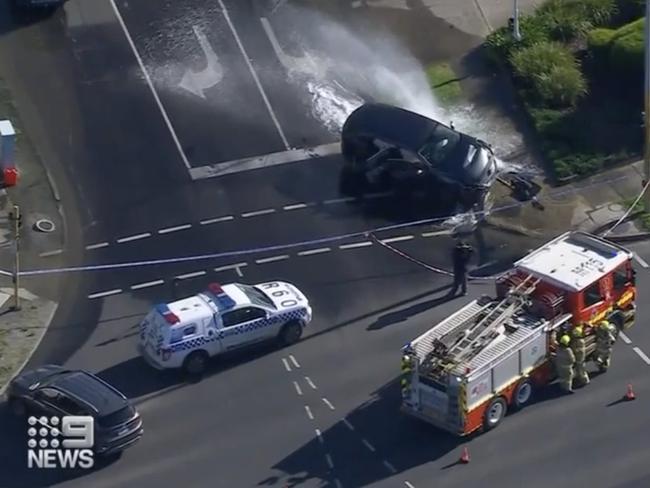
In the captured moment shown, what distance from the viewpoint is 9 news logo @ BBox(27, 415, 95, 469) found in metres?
34.9

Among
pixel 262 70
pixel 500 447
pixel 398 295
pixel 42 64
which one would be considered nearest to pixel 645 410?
pixel 500 447

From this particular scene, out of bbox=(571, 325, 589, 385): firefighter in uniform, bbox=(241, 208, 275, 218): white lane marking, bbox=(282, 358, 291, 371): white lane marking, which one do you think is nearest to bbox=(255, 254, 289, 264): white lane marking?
bbox=(241, 208, 275, 218): white lane marking

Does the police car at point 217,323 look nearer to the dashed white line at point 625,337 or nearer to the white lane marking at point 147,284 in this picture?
the white lane marking at point 147,284

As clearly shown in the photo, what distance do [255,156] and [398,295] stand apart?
7.54 m

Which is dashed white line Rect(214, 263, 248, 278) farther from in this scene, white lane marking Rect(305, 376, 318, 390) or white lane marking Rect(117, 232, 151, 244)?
white lane marking Rect(305, 376, 318, 390)

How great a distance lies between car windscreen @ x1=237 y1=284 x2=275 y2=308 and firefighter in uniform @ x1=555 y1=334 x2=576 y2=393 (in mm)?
6826

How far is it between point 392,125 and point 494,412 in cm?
1190

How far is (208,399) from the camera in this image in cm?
3731

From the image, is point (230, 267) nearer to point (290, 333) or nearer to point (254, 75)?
point (290, 333)

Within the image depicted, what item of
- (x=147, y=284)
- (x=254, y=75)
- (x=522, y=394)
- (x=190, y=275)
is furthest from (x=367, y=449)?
(x=254, y=75)

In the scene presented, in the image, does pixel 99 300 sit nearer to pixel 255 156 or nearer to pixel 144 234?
pixel 144 234

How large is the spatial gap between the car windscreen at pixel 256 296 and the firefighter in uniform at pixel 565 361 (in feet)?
22.4

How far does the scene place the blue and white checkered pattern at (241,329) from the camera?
3750cm

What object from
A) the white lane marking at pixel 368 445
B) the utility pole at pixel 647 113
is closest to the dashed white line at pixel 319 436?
the white lane marking at pixel 368 445
